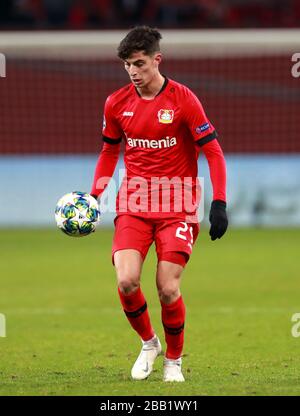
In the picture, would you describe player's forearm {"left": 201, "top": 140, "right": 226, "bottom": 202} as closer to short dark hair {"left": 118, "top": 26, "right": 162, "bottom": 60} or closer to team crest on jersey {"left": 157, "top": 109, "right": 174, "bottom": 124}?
team crest on jersey {"left": 157, "top": 109, "right": 174, "bottom": 124}

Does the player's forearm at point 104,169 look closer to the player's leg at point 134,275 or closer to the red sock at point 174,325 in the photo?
the player's leg at point 134,275

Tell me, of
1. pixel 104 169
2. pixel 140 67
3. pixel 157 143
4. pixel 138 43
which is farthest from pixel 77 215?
pixel 138 43

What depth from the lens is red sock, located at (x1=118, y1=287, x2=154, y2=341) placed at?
7.64 m

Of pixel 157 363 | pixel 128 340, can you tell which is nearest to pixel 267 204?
pixel 128 340

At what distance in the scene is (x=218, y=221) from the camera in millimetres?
7477

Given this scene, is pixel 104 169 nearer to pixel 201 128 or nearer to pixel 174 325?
pixel 201 128

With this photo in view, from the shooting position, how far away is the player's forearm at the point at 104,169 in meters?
8.13

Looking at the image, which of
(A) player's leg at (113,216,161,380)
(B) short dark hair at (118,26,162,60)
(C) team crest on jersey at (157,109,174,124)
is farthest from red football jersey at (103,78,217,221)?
(B) short dark hair at (118,26,162,60)

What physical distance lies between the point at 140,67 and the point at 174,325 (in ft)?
6.34

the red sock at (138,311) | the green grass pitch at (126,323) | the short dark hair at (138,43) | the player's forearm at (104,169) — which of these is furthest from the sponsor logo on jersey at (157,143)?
the green grass pitch at (126,323)

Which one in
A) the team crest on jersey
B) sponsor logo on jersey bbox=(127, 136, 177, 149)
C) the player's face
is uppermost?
the player's face

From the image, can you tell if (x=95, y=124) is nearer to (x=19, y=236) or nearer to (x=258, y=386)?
(x=19, y=236)

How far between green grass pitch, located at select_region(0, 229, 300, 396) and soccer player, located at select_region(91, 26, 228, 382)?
491 mm

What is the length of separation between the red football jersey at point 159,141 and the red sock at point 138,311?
2.08 feet
